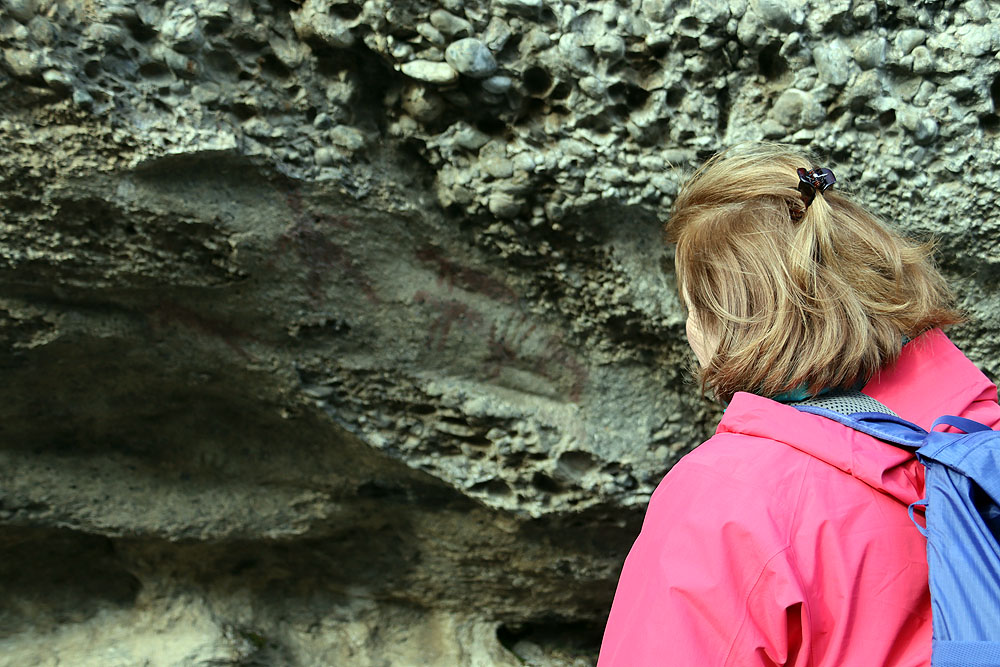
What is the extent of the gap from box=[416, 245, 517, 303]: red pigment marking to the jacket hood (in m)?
0.69

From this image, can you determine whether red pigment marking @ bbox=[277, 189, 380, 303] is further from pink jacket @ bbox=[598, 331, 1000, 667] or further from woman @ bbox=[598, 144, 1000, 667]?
pink jacket @ bbox=[598, 331, 1000, 667]

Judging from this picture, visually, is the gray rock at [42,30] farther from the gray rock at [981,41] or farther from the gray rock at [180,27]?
the gray rock at [981,41]

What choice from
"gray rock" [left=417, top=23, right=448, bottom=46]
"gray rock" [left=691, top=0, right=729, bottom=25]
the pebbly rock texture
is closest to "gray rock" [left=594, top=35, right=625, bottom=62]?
the pebbly rock texture

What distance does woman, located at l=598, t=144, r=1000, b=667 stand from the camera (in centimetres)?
61

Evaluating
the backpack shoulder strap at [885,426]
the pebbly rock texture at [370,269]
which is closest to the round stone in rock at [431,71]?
the pebbly rock texture at [370,269]

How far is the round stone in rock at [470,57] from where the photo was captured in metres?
1.14

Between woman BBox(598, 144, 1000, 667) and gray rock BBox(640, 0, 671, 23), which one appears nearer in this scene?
woman BBox(598, 144, 1000, 667)

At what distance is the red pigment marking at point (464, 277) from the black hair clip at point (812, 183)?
2.22 ft

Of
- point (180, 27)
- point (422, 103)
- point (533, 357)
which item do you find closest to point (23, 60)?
point (180, 27)

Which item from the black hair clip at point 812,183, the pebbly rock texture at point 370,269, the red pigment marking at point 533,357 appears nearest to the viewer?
the black hair clip at point 812,183

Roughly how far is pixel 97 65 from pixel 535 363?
81 centimetres

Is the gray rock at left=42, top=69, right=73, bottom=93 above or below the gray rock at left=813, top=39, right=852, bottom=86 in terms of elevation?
below

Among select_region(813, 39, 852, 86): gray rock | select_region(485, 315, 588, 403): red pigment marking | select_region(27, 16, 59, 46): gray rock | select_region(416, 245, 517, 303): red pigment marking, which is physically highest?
select_region(813, 39, 852, 86): gray rock

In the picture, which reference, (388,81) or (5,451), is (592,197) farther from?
(5,451)
